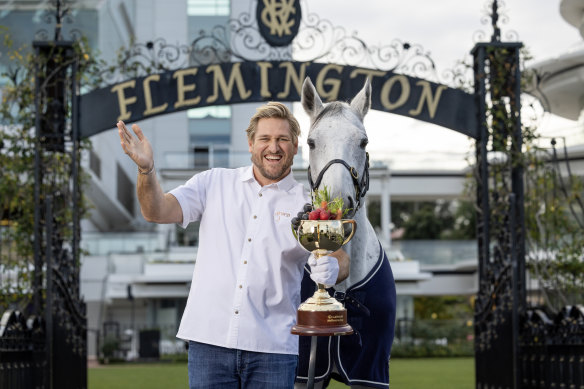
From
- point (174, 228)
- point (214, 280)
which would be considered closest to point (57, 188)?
point (214, 280)

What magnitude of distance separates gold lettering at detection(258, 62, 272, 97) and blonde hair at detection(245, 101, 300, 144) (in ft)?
14.9

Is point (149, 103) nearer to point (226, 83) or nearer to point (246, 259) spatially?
point (226, 83)

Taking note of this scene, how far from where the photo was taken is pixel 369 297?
397 centimetres

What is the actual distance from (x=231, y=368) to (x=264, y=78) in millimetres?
5059

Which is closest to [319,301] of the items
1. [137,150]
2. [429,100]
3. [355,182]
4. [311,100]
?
[355,182]

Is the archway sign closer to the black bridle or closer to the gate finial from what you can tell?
the gate finial

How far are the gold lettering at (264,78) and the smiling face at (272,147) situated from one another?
453 cm

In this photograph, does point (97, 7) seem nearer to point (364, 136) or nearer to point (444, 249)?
point (444, 249)

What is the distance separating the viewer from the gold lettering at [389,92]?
7.83m

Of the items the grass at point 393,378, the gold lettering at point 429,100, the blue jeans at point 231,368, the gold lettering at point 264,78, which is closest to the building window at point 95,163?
the grass at point 393,378

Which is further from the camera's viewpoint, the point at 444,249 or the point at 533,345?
the point at 444,249

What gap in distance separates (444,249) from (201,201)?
30.4 metres

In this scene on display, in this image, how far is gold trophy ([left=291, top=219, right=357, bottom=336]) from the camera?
9.89ft

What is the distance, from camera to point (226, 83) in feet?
25.8
